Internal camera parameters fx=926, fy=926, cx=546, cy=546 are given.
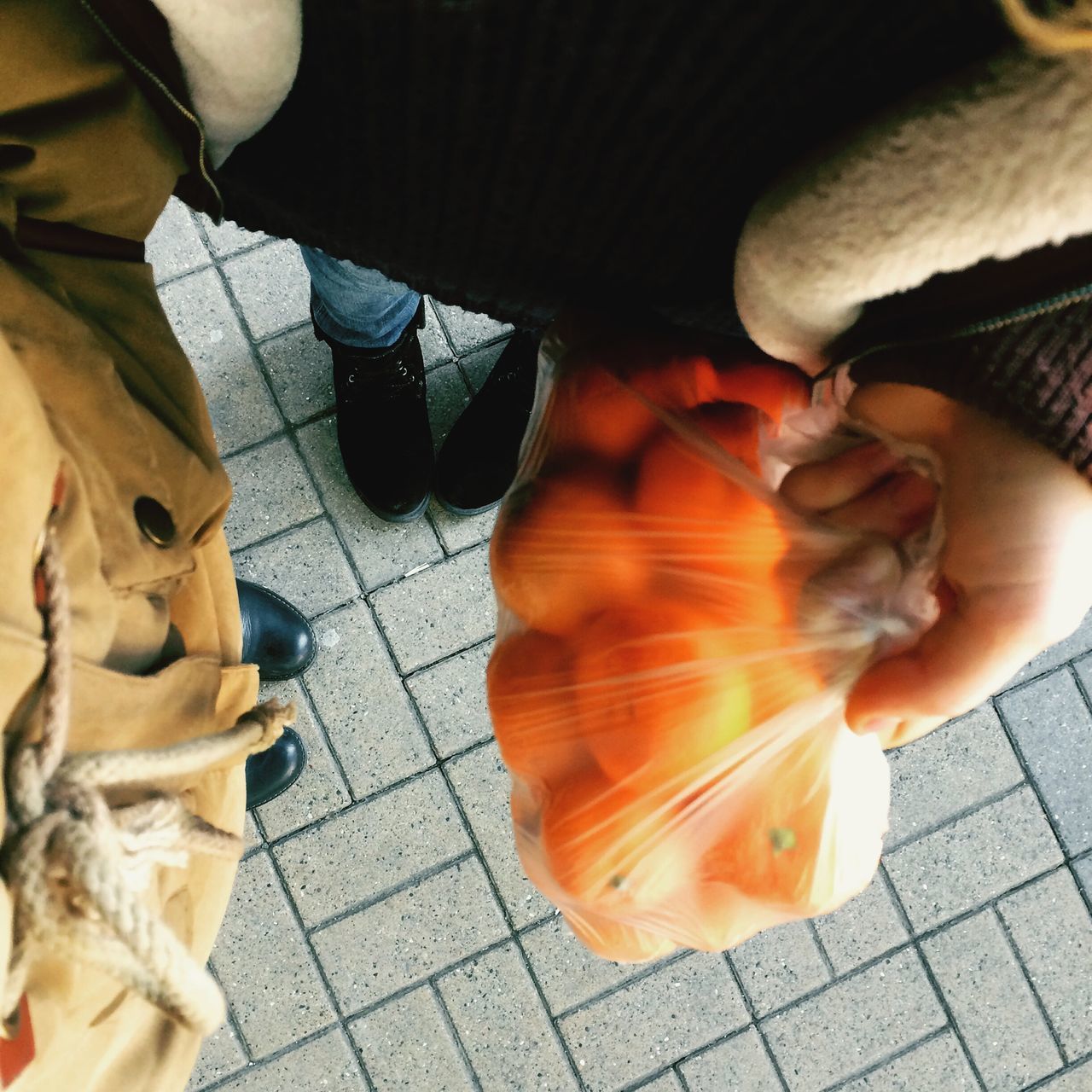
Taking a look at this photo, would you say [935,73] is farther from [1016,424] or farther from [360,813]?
[360,813]

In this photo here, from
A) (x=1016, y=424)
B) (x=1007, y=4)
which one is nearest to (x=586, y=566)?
(x=1016, y=424)

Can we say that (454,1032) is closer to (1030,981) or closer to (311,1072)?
(311,1072)

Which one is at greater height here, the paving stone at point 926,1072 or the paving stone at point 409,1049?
the paving stone at point 926,1072

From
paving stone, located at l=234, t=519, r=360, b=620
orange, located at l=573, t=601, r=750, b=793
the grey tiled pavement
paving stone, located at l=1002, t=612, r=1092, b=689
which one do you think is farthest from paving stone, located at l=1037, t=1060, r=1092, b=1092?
paving stone, located at l=234, t=519, r=360, b=620

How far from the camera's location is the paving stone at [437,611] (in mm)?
1563

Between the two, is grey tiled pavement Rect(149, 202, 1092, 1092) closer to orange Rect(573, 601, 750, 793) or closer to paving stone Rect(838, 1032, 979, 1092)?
paving stone Rect(838, 1032, 979, 1092)

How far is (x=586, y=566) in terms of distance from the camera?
0.76 metres

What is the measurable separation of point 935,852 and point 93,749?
4.77 feet

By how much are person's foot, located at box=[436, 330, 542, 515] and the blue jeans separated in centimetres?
22

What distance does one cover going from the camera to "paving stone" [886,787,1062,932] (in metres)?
1.56

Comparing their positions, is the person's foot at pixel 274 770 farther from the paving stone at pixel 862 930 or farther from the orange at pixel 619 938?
the paving stone at pixel 862 930

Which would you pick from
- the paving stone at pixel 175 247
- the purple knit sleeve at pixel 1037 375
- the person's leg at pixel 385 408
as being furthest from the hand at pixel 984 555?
the paving stone at pixel 175 247

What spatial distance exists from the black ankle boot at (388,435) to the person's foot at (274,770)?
405mm

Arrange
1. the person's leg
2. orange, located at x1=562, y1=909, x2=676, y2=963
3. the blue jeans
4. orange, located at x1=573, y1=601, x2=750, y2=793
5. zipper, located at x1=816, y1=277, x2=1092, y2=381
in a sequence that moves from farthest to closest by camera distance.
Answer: the person's leg < the blue jeans < orange, located at x1=562, y1=909, x2=676, y2=963 < orange, located at x1=573, y1=601, x2=750, y2=793 < zipper, located at x1=816, y1=277, x2=1092, y2=381
